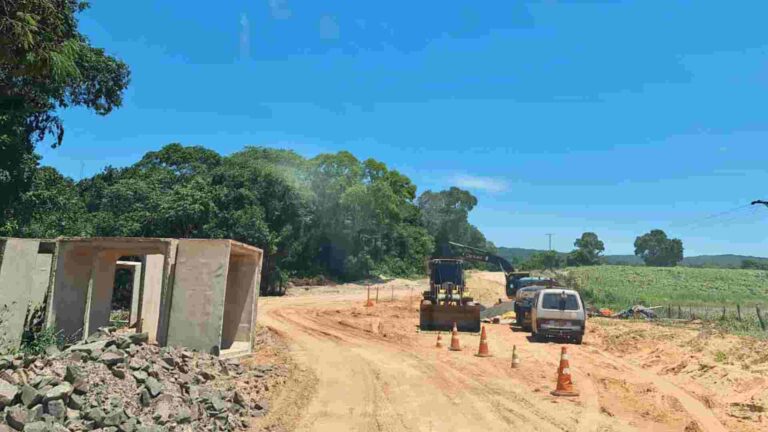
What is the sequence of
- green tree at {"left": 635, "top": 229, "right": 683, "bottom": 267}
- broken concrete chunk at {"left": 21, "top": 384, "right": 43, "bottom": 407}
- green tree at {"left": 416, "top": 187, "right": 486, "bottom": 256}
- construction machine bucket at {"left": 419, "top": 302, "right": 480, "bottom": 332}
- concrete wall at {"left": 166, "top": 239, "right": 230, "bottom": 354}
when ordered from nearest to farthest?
1. broken concrete chunk at {"left": 21, "top": 384, "right": 43, "bottom": 407}
2. concrete wall at {"left": 166, "top": 239, "right": 230, "bottom": 354}
3. construction machine bucket at {"left": 419, "top": 302, "right": 480, "bottom": 332}
4. green tree at {"left": 416, "top": 187, "right": 486, "bottom": 256}
5. green tree at {"left": 635, "top": 229, "right": 683, "bottom": 267}

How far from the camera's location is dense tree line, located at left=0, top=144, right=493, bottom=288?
35062 millimetres

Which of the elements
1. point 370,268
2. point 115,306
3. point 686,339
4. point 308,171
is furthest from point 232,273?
point 370,268

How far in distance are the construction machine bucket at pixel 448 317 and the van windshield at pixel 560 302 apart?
3.05 m

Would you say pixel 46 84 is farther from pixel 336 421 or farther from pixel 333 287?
pixel 333 287

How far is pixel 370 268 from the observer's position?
176 ft

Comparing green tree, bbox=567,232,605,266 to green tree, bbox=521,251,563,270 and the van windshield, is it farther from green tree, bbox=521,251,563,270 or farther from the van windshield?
the van windshield

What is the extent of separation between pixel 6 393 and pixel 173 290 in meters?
5.94

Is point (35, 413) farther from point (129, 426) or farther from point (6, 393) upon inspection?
point (129, 426)

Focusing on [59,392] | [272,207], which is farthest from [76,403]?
[272,207]

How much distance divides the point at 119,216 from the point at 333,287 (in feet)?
66.1

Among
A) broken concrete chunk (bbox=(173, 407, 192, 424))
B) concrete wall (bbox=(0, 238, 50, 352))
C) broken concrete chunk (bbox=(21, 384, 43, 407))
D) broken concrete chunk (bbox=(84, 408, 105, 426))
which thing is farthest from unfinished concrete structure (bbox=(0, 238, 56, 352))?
broken concrete chunk (bbox=(173, 407, 192, 424))

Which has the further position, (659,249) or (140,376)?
(659,249)

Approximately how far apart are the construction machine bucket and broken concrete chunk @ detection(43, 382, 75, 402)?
16087 mm

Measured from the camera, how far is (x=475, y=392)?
11.2 m
